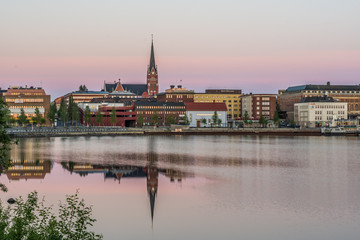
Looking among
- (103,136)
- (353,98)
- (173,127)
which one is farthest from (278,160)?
(353,98)

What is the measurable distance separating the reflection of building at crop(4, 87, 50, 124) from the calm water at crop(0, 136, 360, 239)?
3647 inches

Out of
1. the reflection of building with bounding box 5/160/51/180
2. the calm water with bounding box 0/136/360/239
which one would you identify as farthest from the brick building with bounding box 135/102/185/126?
the reflection of building with bounding box 5/160/51/180

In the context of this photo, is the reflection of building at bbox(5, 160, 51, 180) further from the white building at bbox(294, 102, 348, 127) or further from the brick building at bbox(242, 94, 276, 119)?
the brick building at bbox(242, 94, 276, 119)

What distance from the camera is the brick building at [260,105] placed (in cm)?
16475

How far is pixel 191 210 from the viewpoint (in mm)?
27594

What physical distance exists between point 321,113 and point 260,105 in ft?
76.8

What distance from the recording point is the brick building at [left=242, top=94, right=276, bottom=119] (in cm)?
16475

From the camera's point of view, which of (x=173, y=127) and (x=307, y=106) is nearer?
(x=173, y=127)

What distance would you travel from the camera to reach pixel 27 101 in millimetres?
145000

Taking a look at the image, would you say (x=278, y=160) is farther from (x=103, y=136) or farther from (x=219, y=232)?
(x=103, y=136)

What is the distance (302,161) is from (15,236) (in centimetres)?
4577

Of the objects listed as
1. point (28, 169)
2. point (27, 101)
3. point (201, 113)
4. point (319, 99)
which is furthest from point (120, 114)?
point (28, 169)

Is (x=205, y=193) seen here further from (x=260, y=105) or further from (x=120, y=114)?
(x=260, y=105)

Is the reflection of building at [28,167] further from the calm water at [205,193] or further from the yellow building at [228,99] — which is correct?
the yellow building at [228,99]
